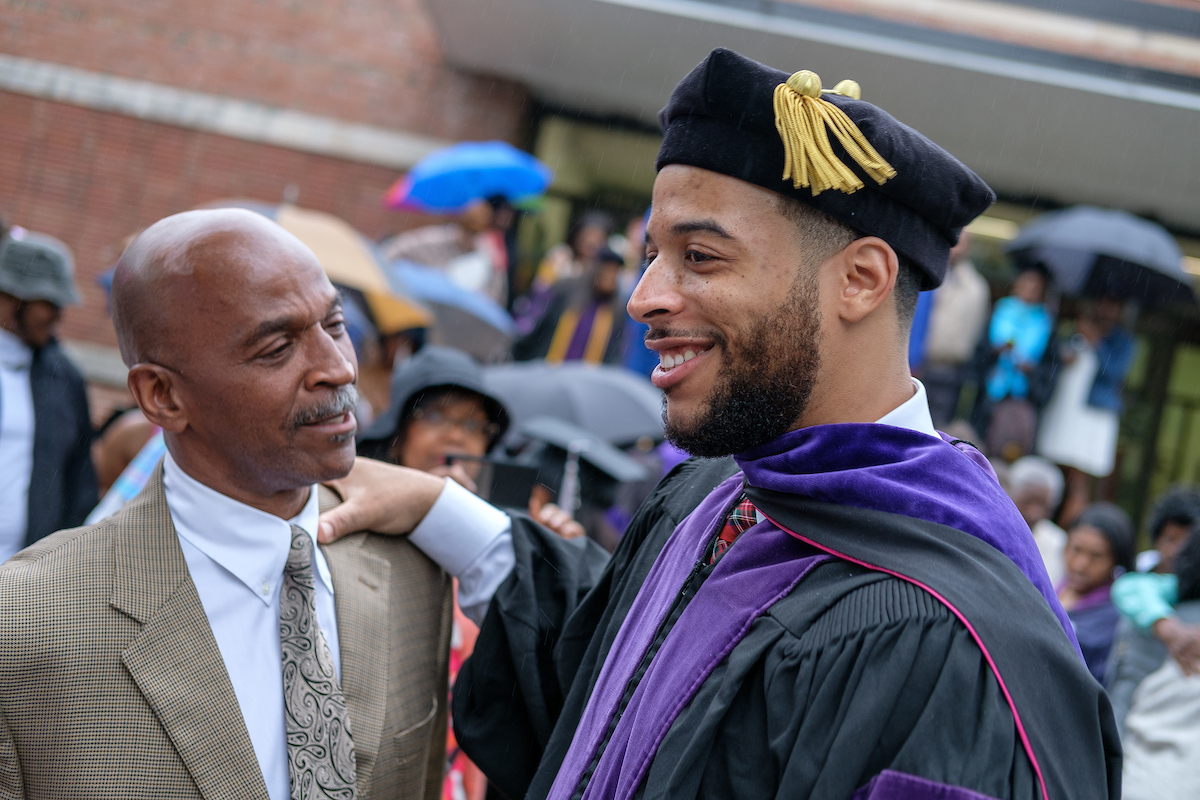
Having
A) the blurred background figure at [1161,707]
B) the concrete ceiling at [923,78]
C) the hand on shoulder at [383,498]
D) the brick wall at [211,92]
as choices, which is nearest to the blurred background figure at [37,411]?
the hand on shoulder at [383,498]

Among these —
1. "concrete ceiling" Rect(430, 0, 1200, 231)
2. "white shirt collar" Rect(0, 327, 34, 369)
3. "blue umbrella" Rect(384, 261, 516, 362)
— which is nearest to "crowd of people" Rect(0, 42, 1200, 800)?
"white shirt collar" Rect(0, 327, 34, 369)

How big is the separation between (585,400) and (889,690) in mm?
4256

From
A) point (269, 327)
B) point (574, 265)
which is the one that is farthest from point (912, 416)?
point (574, 265)

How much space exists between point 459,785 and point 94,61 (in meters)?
11.3

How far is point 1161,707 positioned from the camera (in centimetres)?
442

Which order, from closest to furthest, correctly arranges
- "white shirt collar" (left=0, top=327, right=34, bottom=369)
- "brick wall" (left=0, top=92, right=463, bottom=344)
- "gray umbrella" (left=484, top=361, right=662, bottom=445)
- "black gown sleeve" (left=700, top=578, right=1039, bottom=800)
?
"black gown sleeve" (left=700, top=578, right=1039, bottom=800) → "white shirt collar" (left=0, top=327, right=34, bottom=369) → "gray umbrella" (left=484, top=361, right=662, bottom=445) → "brick wall" (left=0, top=92, right=463, bottom=344)

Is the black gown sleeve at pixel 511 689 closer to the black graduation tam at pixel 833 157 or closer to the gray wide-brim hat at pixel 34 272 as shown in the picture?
the black graduation tam at pixel 833 157

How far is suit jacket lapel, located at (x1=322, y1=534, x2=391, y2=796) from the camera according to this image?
2223 mm

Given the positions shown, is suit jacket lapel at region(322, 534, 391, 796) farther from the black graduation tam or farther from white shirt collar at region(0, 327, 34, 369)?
white shirt collar at region(0, 327, 34, 369)

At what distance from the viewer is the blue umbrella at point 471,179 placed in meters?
9.18

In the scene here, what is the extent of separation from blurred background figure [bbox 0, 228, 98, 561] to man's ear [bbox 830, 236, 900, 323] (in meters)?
4.56

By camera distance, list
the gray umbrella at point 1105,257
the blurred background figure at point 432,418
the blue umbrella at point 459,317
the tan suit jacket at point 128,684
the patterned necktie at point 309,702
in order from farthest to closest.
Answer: the gray umbrella at point 1105,257, the blue umbrella at point 459,317, the blurred background figure at point 432,418, the patterned necktie at point 309,702, the tan suit jacket at point 128,684

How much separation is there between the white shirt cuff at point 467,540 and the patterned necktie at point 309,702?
15.8 inches

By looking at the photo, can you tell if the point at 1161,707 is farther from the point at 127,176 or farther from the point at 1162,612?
the point at 127,176
